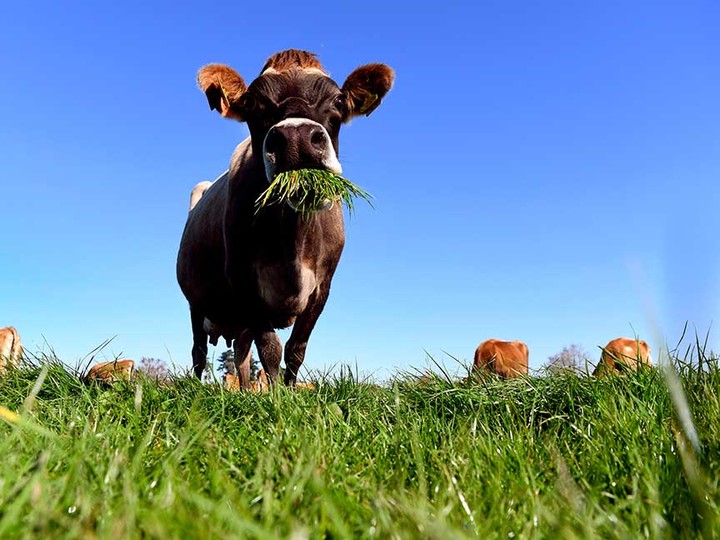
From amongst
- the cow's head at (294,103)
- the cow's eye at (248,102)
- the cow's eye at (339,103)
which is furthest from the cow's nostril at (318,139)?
the cow's eye at (248,102)

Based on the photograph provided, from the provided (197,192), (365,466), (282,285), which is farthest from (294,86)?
(197,192)

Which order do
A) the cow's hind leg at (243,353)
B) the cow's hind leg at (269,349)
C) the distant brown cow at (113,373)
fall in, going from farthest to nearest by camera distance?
the cow's hind leg at (243,353), the cow's hind leg at (269,349), the distant brown cow at (113,373)

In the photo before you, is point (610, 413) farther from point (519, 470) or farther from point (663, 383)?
point (519, 470)

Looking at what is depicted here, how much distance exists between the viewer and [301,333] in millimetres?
7656

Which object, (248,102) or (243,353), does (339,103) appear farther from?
(243,353)

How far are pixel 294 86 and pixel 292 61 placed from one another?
2.81ft

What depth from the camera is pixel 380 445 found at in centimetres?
285

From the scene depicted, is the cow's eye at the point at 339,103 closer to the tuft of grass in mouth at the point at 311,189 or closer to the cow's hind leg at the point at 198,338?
the tuft of grass in mouth at the point at 311,189

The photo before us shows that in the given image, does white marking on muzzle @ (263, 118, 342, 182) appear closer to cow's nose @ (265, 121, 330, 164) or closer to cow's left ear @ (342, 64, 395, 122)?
cow's nose @ (265, 121, 330, 164)

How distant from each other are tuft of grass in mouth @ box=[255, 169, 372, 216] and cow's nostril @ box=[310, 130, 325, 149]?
23cm

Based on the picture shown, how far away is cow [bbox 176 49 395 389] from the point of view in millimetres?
6176

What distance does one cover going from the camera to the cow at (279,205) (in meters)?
6.18

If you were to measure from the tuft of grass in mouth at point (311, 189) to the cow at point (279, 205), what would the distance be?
145mm

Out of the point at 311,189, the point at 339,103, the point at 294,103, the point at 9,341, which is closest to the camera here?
the point at 311,189
